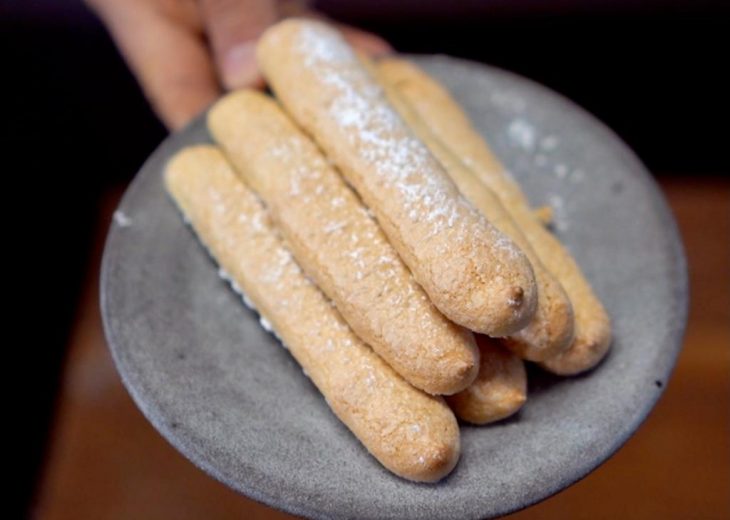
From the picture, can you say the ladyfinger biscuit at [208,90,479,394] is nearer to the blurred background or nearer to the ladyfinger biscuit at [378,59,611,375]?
the ladyfinger biscuit at [378,59,611,375]

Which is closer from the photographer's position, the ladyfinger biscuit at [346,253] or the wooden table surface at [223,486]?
the ladyfinger biscuit at [346,253]

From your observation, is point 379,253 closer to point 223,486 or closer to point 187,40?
point 223,486

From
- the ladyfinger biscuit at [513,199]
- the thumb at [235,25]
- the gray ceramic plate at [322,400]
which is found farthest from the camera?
the thumb at [235,25]

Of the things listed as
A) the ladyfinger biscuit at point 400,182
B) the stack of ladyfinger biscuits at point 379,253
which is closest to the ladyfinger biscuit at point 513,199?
the stack of ladyfinger biscuits at point 379,253

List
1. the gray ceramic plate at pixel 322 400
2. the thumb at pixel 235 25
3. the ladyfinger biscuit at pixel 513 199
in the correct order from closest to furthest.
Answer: the gray ceramic plate at pixel 322 400 < the ladyfinger biscuit at pixel 513 199 < the thumb at pixel 235 25

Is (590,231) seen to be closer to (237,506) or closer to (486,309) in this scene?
(486,309)

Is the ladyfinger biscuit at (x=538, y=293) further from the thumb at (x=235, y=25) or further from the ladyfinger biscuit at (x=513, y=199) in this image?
the thumb at (x=235, y=25)

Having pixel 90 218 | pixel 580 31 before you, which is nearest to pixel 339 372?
pixel 90 218
